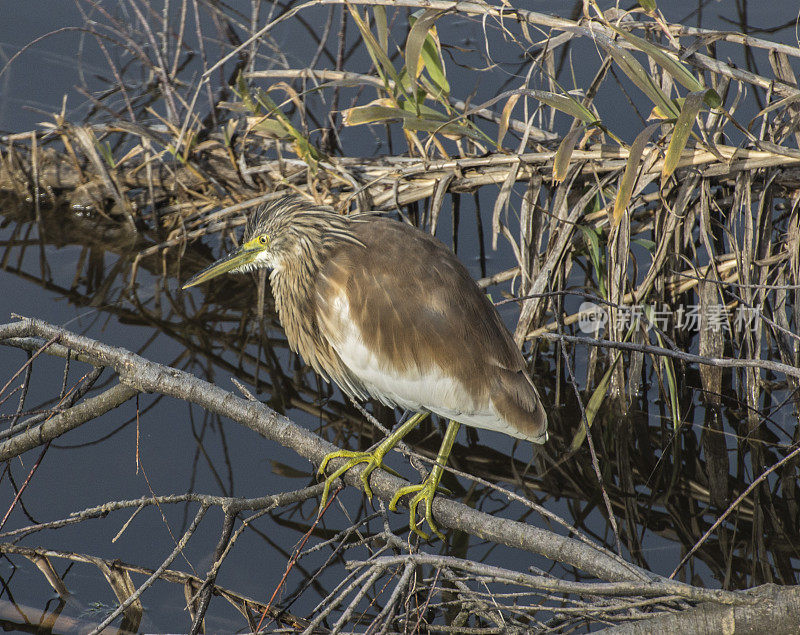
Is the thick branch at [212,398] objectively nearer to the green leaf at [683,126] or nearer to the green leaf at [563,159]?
the green leaf at [563,159]

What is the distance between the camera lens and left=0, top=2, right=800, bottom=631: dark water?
2393 mm

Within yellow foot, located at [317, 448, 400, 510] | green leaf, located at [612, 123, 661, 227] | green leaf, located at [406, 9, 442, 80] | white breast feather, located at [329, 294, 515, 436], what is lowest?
yellow foot, located at [317, 448, 400, 510]

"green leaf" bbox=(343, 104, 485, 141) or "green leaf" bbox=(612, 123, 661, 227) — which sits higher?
"green leaf" bbox=(343, 104, 485, 141)

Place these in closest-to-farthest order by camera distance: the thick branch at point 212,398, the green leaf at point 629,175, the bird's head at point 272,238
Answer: the thick branch at point 212,398 → the green leaf at point 629,175 → the bird's head at point 272,238

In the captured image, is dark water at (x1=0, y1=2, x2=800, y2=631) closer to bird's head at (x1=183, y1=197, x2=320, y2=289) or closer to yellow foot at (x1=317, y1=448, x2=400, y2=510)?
yellow foot at (x1=317, y1=448, x2=400, y2=510)

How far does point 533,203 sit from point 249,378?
122 cm

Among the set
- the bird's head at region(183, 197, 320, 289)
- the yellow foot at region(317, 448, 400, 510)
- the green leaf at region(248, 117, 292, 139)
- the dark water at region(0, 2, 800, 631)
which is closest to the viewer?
the yellow foot at region(317, 448, 400, 510)

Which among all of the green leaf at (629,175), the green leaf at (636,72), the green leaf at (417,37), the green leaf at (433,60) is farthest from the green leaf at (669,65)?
the green leaf at (433,60)

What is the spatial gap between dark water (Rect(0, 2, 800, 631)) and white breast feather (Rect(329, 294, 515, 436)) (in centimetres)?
53

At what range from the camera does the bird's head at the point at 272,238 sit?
2.28 meters

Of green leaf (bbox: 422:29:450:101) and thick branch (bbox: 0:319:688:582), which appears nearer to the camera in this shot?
thick branch (bbox: 0:319:688:582)

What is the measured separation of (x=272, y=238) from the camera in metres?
2.33

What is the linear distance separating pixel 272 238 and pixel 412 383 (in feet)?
1.86

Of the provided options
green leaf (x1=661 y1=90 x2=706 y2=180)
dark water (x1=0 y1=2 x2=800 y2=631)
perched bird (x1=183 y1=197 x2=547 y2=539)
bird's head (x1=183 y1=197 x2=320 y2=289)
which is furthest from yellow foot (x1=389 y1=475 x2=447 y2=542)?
green leaf (x1=661 y1=90 x2=706 y2=180)
